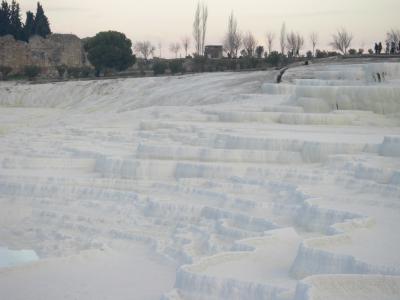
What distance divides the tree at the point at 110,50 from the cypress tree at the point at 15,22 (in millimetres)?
10815

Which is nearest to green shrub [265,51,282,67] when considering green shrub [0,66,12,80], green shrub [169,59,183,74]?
green shrub [169,59,183,74]

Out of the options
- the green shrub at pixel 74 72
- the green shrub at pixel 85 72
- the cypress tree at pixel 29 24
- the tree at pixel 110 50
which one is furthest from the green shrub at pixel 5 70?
the cypress tree at pixel 29 24

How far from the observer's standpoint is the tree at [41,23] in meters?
50.0


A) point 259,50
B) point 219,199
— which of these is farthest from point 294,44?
point 219,199

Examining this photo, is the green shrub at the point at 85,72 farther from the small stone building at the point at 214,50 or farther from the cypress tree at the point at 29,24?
the cypress tree at the point at 29,24

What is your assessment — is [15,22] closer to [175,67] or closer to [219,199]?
[175,67]

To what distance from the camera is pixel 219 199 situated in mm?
12969

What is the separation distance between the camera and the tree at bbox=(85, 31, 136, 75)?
37750 millimetres

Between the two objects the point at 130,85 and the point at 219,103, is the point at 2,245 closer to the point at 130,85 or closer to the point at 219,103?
the point at 219,103

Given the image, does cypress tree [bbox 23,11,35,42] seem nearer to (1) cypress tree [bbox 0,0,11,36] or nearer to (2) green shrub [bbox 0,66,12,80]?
(1) cypress tree [bbox 0,0,11,36]

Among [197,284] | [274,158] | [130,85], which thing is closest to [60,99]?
[130,85]

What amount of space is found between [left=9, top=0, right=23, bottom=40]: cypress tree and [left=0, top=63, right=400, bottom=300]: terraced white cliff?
2713cm

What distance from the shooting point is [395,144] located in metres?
13.4

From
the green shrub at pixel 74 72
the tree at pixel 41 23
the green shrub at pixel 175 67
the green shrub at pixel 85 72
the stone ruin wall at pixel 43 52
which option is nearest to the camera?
the green shrub at pixel 175 67
